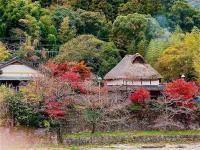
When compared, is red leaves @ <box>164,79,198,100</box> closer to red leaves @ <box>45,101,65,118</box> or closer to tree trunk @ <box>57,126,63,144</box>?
red leaves @ <box>45,101,65,118</box>

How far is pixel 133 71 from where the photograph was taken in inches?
1684

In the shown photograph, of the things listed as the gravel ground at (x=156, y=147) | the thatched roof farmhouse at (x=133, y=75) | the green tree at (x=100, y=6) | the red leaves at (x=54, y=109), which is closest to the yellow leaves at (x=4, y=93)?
the red leaves at (x=54, y=109)

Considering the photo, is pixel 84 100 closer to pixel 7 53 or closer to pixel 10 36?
pixel 7 53

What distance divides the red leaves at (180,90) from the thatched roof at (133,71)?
4.19m

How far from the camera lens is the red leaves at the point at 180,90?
38250 millimetres

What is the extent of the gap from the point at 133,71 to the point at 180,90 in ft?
17.5

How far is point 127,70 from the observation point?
141 ft

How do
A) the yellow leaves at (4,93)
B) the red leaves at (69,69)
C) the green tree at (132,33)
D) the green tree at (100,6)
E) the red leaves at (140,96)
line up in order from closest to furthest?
the yellow leaves at (4,93)
the red leaves at (140,96)
the red leaves at (69,69)
the green tree at (132,33)
the green tree at (100,6)

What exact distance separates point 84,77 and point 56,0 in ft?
69.7

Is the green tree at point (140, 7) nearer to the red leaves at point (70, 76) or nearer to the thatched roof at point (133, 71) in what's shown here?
the thatched roof at point (133, 71)

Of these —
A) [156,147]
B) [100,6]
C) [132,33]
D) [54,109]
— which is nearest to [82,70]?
[54,109]

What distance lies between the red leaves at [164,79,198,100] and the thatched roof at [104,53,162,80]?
13.7 ft

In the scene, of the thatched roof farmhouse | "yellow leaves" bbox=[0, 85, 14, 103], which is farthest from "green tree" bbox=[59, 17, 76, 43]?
"yellow leaves" bbox=[0, 85, 14, 103]

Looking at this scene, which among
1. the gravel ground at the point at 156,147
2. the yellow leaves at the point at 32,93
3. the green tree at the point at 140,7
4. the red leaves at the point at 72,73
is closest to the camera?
the gravel ground at the point at 156,147
